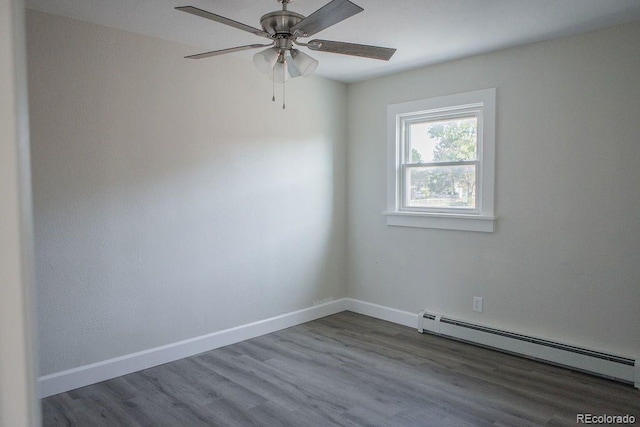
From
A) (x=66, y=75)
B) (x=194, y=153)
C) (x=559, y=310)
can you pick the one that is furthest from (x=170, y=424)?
(x=559, y=310)

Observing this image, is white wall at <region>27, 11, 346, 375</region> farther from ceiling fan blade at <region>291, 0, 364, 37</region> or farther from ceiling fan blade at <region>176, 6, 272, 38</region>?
ceiling fan blade at <region>291, 0, 364, 37</region>

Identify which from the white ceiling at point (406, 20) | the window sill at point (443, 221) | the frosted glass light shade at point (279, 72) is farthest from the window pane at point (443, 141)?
the frosted glass light shade at point (279, 72)

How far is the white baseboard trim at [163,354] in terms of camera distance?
9.15 feet

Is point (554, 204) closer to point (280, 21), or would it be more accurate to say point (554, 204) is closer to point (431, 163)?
point (431, 163)

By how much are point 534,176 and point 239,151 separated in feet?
7.92

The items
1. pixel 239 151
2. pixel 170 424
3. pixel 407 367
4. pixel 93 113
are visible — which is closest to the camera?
pixel 170 424

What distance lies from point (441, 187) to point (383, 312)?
1.41 m

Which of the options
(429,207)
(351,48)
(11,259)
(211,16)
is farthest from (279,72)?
(429,207)

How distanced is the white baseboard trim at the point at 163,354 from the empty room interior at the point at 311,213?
0.01m

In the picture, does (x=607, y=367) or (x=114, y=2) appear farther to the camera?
(x=607, y=367)

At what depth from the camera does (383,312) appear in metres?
4.35

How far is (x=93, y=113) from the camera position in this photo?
287cm

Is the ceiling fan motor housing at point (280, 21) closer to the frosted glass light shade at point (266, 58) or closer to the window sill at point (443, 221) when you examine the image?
the frosted glass light shade at point (266, 58)

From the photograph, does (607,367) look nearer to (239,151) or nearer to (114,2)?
(239,151)
